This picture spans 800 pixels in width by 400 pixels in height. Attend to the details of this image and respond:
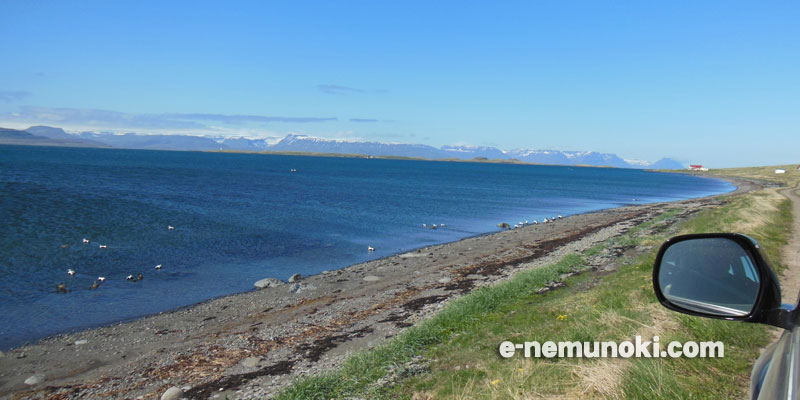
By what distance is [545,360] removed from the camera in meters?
7.51

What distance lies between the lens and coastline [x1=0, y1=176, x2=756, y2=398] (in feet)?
36.8

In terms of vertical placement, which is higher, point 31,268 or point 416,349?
point 416,349

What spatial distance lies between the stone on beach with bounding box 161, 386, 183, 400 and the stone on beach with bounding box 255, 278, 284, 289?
499 inches

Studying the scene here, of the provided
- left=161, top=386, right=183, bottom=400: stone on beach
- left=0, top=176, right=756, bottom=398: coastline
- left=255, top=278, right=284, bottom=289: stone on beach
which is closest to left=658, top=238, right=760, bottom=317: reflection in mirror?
left=0, top=176, right=756, bottom=398: coastline

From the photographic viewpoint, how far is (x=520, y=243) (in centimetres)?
3272

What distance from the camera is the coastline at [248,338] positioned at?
11.2 meters

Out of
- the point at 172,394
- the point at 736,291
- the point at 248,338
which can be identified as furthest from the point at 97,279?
the point at 736,291

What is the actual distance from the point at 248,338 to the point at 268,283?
880 cm

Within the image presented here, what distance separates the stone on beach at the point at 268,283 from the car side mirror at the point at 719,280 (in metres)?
20.9

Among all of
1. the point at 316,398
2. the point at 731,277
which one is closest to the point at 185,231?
the point at 316,398

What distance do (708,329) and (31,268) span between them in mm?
29443

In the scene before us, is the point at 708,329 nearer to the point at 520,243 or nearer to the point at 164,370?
the point at 164,370

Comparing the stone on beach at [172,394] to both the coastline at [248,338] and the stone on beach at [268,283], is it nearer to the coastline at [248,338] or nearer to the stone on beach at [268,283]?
the coastline at [248,338]

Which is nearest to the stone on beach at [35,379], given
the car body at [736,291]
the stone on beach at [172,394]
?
the stone on beach at [172,394]
